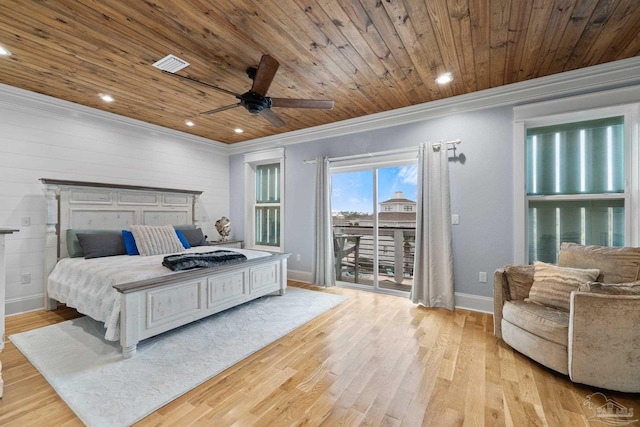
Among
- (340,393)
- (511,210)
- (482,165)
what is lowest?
(340,393)

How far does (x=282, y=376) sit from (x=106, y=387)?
1.18 m

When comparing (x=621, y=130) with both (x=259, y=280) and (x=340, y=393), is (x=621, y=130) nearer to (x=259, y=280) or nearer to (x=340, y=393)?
(x=340, y=393)

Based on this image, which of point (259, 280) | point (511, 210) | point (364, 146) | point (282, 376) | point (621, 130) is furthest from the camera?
point (364, 146)

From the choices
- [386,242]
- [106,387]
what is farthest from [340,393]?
[386,242]

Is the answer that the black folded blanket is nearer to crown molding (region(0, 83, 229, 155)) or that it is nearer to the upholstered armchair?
crown molding (region(0, 83, 229, 155))

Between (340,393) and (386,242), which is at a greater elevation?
(386,242)

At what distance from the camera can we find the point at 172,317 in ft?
8.49

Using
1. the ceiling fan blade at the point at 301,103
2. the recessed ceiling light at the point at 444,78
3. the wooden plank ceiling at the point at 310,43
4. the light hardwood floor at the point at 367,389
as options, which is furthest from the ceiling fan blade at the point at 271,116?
the light hardwood floor at the point at 367,389

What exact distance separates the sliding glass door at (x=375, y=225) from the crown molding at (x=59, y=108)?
3047 mm

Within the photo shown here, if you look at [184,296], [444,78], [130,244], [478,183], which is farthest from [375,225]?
[130,244]

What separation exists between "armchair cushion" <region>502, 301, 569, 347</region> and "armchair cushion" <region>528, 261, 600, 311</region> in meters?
0.06

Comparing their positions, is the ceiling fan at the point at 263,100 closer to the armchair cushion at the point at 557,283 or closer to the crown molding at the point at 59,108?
the crown molding at the point at 59,108

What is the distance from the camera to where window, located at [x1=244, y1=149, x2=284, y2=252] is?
533cm

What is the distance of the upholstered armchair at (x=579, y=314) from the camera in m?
1.80
